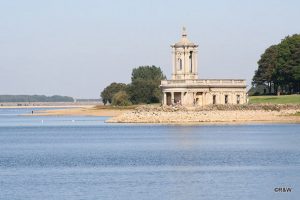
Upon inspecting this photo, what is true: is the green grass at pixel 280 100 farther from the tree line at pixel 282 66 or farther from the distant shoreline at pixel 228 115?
the tree line at pixel 282 66

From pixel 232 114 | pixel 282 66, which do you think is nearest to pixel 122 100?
pixel 282 66

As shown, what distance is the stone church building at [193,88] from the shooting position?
10644 cm

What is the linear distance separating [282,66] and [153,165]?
8159cm

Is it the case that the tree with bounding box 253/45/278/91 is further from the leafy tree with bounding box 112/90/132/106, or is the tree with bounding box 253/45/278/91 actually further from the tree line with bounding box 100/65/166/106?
the leafy tree with bounding box 112/90/132/106

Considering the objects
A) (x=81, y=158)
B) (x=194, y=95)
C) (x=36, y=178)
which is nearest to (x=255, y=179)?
(x=36, y=178)

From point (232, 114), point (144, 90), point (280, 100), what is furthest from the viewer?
point (144, 90)

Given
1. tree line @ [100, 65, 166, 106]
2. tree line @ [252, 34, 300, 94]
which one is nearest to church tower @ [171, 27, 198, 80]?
tree line @ [252, 34, 300, 94]

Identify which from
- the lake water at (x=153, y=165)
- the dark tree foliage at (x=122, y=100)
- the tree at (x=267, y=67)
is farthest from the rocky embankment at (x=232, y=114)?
the dark tree foliage at (x=122, y=100)

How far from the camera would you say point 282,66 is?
132875 millimetres

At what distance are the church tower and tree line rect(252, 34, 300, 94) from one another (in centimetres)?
2185

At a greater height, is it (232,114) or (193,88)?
(193,88)

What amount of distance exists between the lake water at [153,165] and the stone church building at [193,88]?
18717 millimetres

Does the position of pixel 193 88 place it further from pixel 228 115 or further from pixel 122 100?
pixel 122 100

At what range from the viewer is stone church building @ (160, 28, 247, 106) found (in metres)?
106
